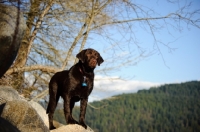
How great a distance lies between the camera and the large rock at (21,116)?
431 cm

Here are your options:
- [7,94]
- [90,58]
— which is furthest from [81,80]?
[7,94]

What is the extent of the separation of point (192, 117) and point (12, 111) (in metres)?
178

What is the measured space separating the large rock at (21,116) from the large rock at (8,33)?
36.1 inches

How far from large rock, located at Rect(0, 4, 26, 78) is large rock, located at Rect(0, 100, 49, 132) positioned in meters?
0.92

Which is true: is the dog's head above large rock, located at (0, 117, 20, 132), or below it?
above

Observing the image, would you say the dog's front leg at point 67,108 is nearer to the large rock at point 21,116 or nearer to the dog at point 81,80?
the dog at point 81,80

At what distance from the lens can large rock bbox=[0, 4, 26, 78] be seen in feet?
11.4

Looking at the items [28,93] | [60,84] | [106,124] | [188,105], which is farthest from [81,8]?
[188,105]

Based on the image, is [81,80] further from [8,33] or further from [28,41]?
[28,41]

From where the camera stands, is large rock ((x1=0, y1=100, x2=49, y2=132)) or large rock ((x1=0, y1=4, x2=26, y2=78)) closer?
large rock ((x1=0, y1=4, x2=26, y2=78))

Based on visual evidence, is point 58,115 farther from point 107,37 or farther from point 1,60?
point 1,60

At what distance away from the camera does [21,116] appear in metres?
4.33

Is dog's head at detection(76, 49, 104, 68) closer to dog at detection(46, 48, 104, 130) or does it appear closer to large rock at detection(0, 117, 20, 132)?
dog at detection(46, 48, 104, 130)

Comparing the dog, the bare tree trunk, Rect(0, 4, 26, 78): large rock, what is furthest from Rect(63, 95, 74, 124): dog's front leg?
the bare tree trunk
